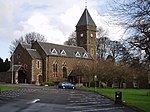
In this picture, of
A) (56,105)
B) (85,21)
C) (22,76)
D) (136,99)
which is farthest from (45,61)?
(56,105)

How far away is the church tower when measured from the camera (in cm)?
10519

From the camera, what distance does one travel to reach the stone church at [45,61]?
90.5 m

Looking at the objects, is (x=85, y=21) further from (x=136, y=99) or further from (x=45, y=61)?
(x=136, y=99)

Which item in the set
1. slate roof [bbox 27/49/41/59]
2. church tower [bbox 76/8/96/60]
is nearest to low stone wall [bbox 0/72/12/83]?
slate roof [bbox 27/49/41/59]

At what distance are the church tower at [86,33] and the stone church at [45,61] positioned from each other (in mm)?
433

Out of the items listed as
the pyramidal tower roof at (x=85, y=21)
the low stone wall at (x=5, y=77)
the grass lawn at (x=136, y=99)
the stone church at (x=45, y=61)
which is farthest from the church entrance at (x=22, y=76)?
the grass lawn at (x=136, y=99)

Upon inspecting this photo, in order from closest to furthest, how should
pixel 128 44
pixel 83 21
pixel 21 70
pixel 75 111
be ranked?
pixel 75 111
pixel 128 44
pixel 21 70
pixel 83 21

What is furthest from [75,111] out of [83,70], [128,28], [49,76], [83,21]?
[83,21]

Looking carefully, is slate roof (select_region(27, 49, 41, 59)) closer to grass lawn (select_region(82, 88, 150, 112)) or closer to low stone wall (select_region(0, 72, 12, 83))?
low stone wall (select_region(0, 72, 12, 83))

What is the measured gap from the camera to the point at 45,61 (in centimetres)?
9225

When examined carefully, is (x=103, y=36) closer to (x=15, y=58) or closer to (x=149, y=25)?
(x=15, y=58)

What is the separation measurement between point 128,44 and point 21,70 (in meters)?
68.2

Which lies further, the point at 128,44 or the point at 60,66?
the point at 60,66

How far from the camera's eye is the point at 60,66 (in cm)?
9644
